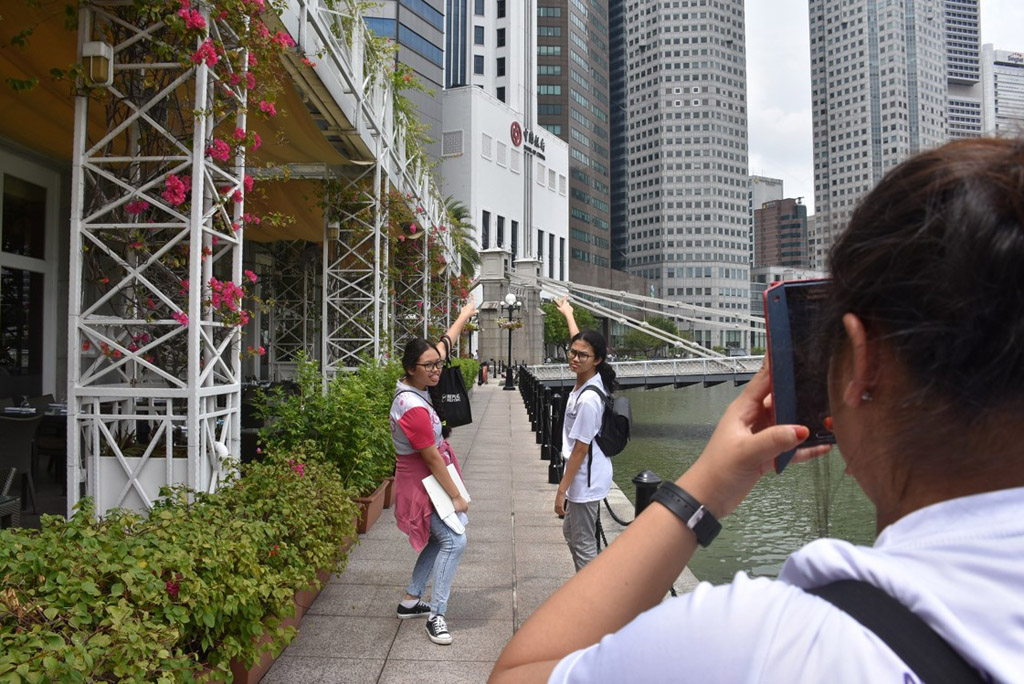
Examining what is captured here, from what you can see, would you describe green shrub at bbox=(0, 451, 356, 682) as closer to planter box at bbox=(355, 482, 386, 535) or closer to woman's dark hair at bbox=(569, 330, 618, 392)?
woman's dark hair at bbox=(569, 330, 618, 392)

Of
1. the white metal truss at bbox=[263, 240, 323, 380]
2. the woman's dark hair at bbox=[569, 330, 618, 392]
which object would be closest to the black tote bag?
the woman's dark hair at bbox=[569, 330, 618, 392]

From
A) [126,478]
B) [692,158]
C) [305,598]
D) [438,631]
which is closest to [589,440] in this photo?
[438,631]

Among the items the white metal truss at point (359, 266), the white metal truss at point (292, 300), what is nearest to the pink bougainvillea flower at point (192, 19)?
the white metal truss at point (359, 266)

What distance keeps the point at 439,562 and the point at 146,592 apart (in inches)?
78.9

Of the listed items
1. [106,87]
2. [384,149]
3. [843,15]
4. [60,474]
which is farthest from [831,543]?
[843,15]

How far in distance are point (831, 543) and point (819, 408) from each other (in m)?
0.28

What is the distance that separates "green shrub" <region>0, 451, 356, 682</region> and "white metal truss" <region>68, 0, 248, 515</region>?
1252 millimetres

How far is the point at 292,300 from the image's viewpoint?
16688mm

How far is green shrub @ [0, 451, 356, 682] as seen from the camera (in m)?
2.28

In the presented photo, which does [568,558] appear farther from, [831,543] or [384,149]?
[384,149]

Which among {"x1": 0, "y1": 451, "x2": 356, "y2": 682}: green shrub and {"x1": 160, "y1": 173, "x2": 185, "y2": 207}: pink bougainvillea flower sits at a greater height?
{"x1": 160, "y1": 173, "x2": 185, "y2": 207}: pink bougainvillea flower

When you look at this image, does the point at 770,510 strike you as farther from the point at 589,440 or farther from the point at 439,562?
the point at 439,562

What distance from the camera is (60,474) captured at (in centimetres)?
865

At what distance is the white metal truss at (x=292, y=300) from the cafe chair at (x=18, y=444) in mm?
9557
